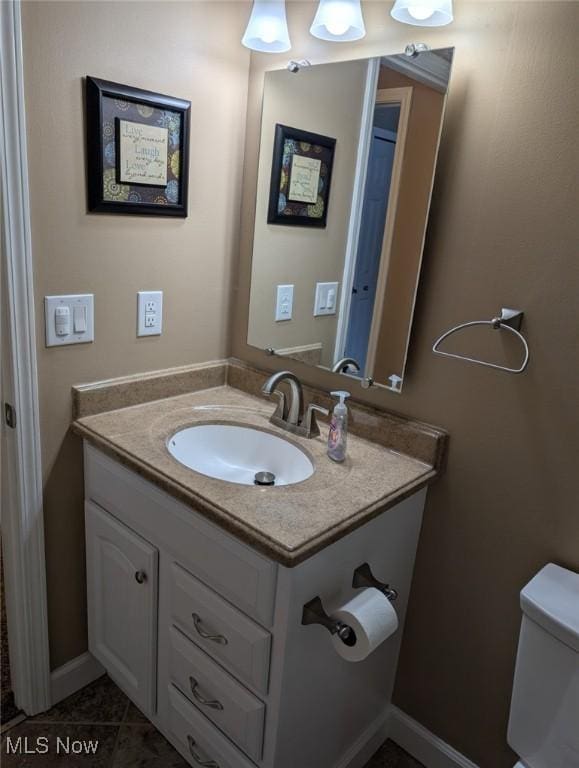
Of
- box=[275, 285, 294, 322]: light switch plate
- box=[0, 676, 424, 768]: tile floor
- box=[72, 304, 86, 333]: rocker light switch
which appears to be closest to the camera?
box=[72, 304, 86, 333]: rocker light switch

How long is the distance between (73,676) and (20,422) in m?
0.83

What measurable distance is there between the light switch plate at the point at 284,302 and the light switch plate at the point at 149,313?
336 millimetres

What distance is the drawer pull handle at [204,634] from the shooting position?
1169 mm

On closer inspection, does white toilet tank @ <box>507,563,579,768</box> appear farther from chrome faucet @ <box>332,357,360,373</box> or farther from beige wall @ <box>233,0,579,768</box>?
chrome faucet @ <box>332,357,360,373</box>

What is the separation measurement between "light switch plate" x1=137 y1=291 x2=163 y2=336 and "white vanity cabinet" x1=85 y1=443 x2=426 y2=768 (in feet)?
1.16

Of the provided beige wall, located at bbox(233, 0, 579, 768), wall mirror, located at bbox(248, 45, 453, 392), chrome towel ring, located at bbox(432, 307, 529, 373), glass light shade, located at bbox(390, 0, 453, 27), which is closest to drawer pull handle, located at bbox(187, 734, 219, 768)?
beige wall, located at bbox(233, 0, 579, 768)

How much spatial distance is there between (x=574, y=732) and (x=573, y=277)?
0.87 m

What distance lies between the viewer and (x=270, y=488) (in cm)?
119

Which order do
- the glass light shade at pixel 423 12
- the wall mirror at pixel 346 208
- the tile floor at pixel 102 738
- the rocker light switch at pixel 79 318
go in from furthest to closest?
the tile floor at pixel 102 738 < the rocker light switch at pixel 79 318 < the wall mirror at pixel 346 208 < the glass light shade at pixel 423 12

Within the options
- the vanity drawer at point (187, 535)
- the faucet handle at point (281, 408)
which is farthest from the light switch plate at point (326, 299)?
the vanity drawer at point (187, 535)

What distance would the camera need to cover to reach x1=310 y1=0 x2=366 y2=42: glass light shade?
128cm

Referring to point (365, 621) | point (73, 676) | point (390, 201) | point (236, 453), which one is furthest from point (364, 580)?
point (73, 676)

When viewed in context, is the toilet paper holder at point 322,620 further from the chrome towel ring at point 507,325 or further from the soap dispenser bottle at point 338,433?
the chrome towel ring at point 507,325

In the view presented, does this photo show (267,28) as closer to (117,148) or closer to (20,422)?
(117,148)
